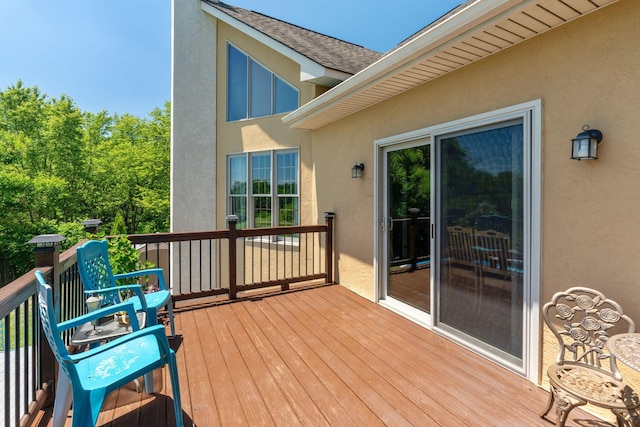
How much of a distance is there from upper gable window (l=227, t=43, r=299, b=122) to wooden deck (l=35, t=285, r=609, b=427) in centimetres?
481

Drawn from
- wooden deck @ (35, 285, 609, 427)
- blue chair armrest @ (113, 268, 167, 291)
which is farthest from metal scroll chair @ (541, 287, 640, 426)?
blue chair armrest @ (113, 268, 167, 291)

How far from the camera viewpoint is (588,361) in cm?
210

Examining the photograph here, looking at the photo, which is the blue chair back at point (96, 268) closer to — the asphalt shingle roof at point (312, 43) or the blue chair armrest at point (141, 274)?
the blue chair armrest at point (141, 274)

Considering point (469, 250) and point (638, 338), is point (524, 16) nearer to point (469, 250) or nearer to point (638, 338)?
point (469, 250)

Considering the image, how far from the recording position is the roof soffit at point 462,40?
6.81 ft

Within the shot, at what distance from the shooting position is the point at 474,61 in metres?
2.88

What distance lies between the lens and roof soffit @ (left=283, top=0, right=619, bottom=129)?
6.81ft

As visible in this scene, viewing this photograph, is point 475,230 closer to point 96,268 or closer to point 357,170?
point 357,170

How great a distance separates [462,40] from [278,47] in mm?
4694

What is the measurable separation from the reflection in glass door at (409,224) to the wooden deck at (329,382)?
456mm

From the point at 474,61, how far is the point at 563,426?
283 centimetres

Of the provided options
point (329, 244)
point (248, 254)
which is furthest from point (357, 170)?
point (248, 254)

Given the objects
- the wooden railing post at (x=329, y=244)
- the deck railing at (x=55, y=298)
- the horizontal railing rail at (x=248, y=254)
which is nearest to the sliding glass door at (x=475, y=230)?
the wooden railing post at (x=329, y=244)

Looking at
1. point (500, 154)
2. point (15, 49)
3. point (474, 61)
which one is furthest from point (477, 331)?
point (15, 49)
